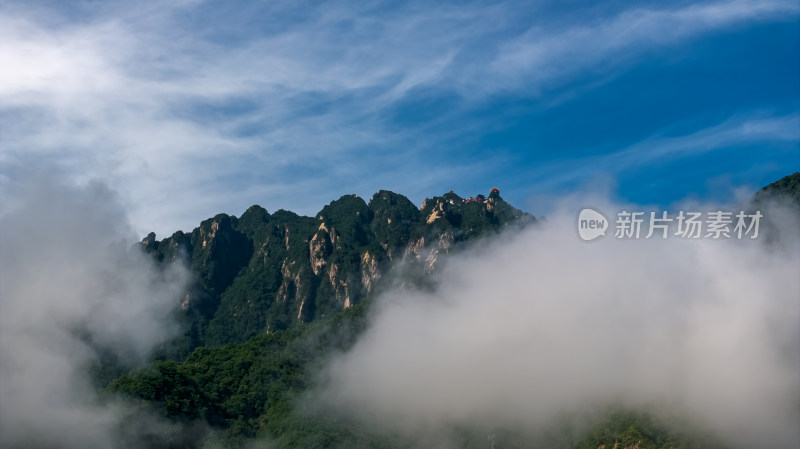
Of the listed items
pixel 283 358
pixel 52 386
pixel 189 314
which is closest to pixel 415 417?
pixel 283 358

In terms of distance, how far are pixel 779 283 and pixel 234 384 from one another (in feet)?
256

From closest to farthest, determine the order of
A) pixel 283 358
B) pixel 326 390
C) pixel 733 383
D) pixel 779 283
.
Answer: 1. pixel 733 383
2. pixel 779 283
3. pixel 326 390
4. pixel 283 358

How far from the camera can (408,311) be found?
531 feet

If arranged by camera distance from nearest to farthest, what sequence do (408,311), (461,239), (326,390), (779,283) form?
(779,283), (326,390), (408,311), (461,239)

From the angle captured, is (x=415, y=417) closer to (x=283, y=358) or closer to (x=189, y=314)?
(x=283, y=358)

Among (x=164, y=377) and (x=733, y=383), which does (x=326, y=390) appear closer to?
(x=164, y=377)

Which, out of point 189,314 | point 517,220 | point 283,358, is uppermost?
point 517,220

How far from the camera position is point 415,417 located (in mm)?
126062

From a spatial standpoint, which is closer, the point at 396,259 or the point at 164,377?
the point at 164,377

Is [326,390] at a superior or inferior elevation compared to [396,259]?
inferior

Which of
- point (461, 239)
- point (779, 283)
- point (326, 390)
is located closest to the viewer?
point (779, 283)

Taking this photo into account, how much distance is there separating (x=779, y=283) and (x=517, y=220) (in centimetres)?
8081

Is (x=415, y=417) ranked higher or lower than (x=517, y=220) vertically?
lower

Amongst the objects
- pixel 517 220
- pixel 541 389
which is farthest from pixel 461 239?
pixel 541 389
